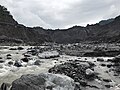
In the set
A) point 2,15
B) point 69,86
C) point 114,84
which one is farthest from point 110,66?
point 2,15

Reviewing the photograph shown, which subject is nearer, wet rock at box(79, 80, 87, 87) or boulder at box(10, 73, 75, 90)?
boulder at box(10, 73, 75, 90)

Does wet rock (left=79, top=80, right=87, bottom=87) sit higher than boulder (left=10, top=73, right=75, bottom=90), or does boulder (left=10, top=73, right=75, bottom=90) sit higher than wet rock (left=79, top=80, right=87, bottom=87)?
boulder (left=10, top=73, right=75, bottom=90)

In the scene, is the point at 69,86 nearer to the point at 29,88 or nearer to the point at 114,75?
the point at 29,88

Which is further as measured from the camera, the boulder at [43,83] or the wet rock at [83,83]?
the wet rock at [83,83]

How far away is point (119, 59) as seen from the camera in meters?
33.3

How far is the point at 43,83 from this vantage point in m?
14.7

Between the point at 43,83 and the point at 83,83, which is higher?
the point at 43,83

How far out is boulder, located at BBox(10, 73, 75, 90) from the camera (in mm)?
14586

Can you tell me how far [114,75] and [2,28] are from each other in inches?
4389

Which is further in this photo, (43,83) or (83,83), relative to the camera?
(83,83)

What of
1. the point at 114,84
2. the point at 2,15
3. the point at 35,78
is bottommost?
the point at 114,84

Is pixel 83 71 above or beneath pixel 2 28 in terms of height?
beneath

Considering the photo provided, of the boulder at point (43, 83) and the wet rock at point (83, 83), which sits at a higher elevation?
the boulder at point (43, 83)

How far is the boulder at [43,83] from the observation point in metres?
14.6
